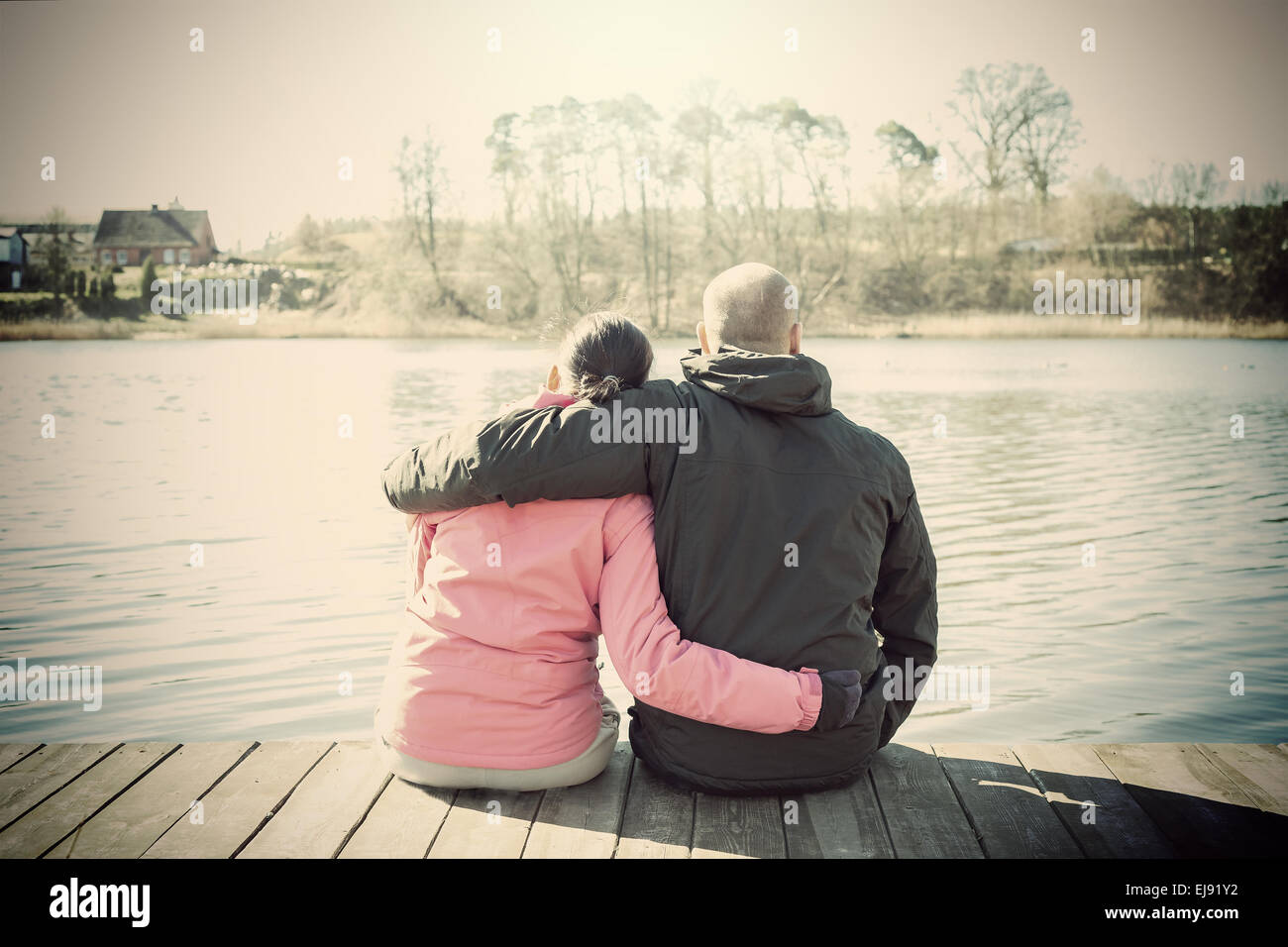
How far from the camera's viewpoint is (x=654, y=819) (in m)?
2.22

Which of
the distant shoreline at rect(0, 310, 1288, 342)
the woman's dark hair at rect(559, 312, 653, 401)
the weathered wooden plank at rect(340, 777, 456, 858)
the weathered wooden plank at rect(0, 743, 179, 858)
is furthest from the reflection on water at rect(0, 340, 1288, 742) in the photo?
the distant shoreline at rect(0, 310, 1288, 342)

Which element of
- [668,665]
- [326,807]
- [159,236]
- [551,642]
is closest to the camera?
[668,665]

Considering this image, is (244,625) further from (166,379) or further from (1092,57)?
(1092,57)

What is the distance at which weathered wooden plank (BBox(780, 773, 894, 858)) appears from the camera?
2102 millimetres

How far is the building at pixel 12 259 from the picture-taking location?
98.9 ft

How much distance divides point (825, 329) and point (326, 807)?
27.9 metres

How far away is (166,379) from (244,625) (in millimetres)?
15367

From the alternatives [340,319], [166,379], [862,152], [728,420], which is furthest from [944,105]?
[728,420]

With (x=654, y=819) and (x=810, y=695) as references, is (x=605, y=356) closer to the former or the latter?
(x=810, y=695)

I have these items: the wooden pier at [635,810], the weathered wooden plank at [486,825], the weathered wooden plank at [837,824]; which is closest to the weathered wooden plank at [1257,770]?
the wooden pier at [635,810]

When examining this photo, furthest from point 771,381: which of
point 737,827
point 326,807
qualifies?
point 326,807

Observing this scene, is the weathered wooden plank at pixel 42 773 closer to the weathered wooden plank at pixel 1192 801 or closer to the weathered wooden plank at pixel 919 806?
the weathered wooden plank at pixel 919 806

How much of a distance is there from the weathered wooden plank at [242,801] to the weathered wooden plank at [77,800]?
217 mm

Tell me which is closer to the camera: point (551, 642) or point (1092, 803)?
point (551, 642)
